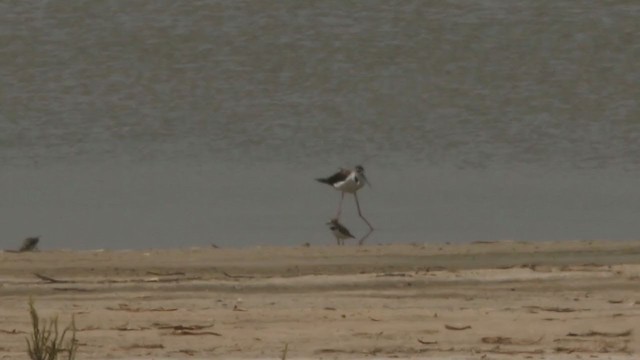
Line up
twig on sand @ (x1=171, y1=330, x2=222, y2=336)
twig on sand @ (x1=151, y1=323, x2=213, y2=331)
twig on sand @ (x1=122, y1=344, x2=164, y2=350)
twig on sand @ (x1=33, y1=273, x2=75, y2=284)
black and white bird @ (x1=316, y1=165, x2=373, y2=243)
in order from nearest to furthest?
1. twig on sand @ (x1=122, y1=344, x2=164, y2=350)
2. twig on sand @ (x1=171, y1=330, x2=222, y2=336)
3. twig on sand @ (x1=151, y1=323, x2=213, y2=331)
4. twig on sand @ (x1=33, y1=273, x2=75, y2=284)
5. black and white bird @ (x1=316, y1=165, x2=373, y2=243)

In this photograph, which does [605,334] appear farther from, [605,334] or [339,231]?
[339,231]

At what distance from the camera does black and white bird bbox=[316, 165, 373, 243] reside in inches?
636

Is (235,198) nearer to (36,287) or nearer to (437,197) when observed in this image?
(437,197)

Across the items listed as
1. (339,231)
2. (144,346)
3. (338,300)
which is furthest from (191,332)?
(339,231)

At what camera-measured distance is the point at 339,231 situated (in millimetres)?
15172

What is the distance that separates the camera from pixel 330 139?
1908cm

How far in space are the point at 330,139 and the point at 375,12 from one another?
521 cm

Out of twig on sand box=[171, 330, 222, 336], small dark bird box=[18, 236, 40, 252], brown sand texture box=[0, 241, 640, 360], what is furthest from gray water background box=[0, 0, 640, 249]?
twig on sand box=[171, 330, 222, 336]

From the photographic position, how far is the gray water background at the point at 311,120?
1617 cm

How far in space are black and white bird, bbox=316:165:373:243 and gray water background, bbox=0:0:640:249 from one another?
20 cm

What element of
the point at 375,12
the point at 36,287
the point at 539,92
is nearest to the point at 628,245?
the point at 36,287

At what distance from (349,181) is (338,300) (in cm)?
506

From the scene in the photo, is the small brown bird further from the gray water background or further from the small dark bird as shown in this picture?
the small dark bird

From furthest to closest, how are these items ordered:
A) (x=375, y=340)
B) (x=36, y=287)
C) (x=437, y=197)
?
(x=437, y=197), (x=36, y=287), (x=375, y=340)
